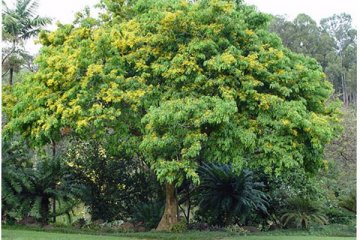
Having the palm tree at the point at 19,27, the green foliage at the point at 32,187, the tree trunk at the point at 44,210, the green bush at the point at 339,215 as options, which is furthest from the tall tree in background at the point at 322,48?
the tree trunk at the point at 44,210

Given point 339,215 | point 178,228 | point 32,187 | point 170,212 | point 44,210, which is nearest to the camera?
point 178,228

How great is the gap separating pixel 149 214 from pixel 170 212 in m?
1.79

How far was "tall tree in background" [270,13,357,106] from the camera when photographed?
3978 centimetres

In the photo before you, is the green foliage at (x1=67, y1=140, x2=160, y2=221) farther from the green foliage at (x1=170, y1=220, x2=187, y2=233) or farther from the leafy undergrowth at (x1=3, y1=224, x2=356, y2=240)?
the green foliage at (x1=170, y1=220, x2=187, y2=233)

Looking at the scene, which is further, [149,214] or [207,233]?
[149,214]

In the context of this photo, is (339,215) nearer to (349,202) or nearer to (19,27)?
(349,202)

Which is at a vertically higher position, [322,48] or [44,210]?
[322,48]

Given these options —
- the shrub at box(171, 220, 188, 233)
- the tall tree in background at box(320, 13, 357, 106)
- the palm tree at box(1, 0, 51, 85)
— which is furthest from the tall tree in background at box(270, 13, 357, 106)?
the shrub at box(171, 220, 188, 233)

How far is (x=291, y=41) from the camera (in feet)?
133

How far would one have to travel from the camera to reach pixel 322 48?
132ft

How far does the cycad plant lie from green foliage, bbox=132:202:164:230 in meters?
1.61

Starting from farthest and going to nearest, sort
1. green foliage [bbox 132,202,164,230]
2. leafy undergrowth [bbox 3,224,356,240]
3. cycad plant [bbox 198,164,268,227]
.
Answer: cycad plant [bbox 198,164,268,227] < green foliage [bbox 132,202,164,230] < leafy undergrowth [bbox 3,224,356,240]

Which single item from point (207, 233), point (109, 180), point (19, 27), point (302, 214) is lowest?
point (207, 233)

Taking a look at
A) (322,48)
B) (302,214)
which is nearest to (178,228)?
(302,214)
